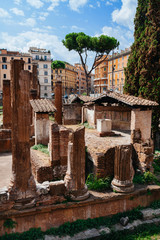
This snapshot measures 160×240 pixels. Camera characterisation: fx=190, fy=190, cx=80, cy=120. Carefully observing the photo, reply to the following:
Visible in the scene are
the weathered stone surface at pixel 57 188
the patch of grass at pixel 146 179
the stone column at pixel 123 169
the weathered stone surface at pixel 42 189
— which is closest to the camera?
the weathered stone surface at pixel 42 189

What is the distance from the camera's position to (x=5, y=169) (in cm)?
859

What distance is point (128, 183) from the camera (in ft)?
21.8

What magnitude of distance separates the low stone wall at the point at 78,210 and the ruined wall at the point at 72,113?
10.8 m

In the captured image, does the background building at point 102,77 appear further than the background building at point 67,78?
No

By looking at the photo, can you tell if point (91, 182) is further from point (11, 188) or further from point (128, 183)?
point (11, 188)

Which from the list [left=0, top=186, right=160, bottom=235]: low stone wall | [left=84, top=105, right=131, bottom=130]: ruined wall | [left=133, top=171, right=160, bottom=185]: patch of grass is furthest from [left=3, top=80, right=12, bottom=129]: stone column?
[left=133, top=171, right=160, bottom=185]: patch of grass

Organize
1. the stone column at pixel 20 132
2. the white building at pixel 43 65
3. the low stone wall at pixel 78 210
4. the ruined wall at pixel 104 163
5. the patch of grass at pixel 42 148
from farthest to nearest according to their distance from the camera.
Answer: the white building at pixel 43 65, the patch of grass at pixel 42 148, the ruined wall at pixel 104 163, the low stone wall at pixel 78 210, the stone column at pixel 20 132

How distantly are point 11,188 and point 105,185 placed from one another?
3277mm

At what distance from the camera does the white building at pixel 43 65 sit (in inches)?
1794

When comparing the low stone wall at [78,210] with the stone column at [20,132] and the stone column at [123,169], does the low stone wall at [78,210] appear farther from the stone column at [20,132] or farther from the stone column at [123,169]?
the stone column at [20,132]

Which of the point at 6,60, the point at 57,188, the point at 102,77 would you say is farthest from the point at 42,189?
the point at 102,77

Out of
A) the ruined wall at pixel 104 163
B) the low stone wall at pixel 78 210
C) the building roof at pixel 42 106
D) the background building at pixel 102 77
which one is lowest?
the low stone wall at pixel 78 210

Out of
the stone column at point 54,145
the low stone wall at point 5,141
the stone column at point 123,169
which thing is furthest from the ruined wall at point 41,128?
the stone column at point 123,169

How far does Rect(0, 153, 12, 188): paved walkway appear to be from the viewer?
24.4ft
